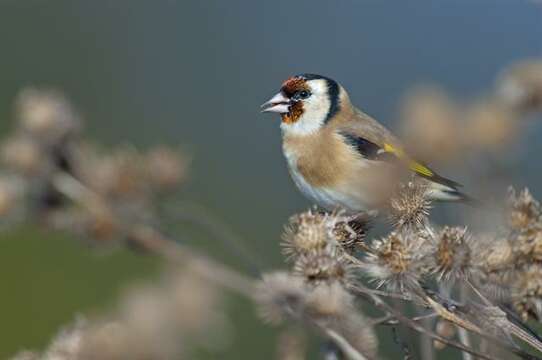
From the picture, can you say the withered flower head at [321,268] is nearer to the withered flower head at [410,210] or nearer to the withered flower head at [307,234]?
the withered flower head at [307,234]

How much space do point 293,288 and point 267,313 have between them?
0.28 feet

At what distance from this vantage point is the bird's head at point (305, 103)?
10.7 feet

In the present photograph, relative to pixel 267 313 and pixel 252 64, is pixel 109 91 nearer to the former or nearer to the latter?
pixel 252 64

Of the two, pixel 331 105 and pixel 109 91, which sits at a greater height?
pixel 109 91

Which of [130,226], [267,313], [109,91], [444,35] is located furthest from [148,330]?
[444,35]

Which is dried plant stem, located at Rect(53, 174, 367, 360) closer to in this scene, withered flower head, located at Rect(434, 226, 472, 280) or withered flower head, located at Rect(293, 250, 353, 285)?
withered flower head, located at Rect(293, 250, 353, 285)

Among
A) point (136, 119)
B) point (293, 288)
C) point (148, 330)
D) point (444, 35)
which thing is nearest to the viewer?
point (148, 330)

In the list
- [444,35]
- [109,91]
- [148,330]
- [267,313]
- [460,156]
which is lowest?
[148,330]

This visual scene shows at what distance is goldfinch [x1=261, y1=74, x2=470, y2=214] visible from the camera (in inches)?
117

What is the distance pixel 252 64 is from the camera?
1241cm

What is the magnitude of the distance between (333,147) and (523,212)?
1.30 m

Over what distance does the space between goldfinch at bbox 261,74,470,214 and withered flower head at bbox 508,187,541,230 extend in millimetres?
852

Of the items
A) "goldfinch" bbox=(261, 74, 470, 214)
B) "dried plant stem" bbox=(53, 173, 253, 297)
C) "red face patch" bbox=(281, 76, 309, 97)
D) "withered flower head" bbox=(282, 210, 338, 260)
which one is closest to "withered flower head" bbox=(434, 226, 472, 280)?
"withered flower head" bbox=(282, 210, 338, 260)

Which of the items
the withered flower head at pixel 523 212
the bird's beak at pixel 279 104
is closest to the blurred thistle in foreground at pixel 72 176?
the bird's beak at pixel 279 104
